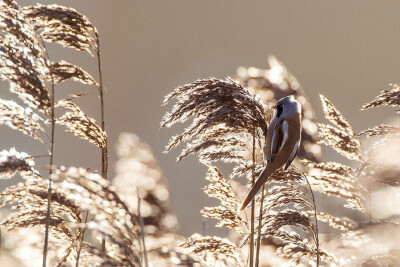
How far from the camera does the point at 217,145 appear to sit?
3.94 meters

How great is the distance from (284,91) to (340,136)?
726 millimetres

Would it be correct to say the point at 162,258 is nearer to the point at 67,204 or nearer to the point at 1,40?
the point at 67,204

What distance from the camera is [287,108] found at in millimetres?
2746

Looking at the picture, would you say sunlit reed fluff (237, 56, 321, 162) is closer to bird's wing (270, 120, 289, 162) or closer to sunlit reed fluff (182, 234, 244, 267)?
sunlit reed fluff (182, 234, 244, 267)

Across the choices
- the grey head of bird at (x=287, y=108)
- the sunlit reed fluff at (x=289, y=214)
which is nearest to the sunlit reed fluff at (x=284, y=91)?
the sunlit reed fluff at (x=289, y=214)

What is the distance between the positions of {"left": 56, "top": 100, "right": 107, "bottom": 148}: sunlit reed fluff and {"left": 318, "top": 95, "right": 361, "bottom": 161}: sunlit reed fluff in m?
2.29

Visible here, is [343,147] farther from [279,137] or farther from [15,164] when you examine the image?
[15,164]

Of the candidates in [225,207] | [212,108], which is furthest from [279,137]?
[225,207]

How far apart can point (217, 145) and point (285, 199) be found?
0.62 metres

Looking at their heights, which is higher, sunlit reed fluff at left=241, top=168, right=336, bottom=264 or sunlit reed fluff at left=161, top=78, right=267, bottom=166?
sunlit reed fluff at left=161, top=78, right=267, bottom=166

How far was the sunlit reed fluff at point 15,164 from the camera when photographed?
2881mm

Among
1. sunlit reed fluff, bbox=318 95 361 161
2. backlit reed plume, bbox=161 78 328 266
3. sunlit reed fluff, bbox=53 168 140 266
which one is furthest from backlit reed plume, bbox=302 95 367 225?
sunlit reed fluff, bbox=53 168 140 266

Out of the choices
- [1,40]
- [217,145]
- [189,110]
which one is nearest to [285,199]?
[217,145]

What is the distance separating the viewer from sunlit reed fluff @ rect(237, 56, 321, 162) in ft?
17.3
